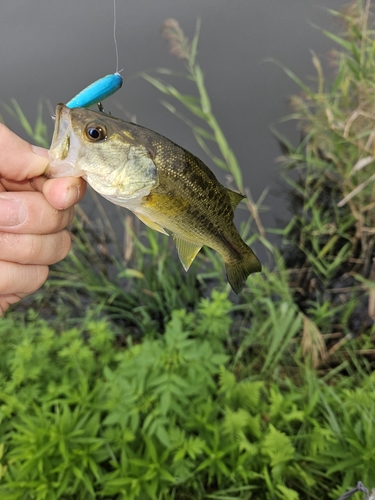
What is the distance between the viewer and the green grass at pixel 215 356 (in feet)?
7.25

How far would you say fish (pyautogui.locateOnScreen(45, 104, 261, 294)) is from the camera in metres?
1.37

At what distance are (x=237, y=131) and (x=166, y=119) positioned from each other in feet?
3.00

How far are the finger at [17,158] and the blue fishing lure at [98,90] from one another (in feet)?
0.88

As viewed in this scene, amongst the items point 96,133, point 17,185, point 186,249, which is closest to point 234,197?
point 186,249

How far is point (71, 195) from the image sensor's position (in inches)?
60.7

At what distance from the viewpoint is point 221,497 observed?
7.57ft

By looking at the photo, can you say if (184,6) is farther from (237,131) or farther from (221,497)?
(221,497)

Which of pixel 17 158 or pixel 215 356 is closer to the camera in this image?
pixel 17 158

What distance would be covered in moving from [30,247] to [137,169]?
69cm

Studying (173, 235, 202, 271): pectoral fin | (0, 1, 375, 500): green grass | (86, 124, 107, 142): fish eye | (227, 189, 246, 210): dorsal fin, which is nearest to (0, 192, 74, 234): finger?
(86, 124, 107, 142): fish eye

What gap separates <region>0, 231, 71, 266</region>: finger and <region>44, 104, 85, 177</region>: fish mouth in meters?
0.42

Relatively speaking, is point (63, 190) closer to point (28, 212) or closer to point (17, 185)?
point (28, 212)

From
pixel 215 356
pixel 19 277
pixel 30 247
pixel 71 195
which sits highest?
pixel 71 195

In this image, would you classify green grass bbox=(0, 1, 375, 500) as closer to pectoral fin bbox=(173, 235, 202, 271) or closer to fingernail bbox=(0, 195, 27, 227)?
pectoral fin bbox=(173, 235, 202, 271)
